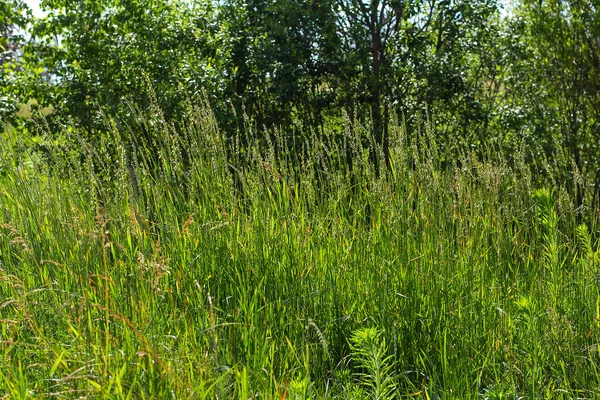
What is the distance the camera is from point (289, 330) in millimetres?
2980

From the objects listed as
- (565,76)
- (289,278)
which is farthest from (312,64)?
(289,278)

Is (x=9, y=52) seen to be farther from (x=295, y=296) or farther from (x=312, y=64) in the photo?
(x=295, y=296)

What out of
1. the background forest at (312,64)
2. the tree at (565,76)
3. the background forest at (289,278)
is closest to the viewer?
the background forest at (289,278)

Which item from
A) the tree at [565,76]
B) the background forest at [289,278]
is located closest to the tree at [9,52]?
the background forest at [289,278]

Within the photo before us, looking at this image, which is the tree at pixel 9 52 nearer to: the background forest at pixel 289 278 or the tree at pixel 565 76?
the background forest at pixel 289 278

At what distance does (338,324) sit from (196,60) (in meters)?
5.07

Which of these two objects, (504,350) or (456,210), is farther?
(456,210)

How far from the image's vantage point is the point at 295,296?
124 inches

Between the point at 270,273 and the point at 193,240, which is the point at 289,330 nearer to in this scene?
the point at 270,273

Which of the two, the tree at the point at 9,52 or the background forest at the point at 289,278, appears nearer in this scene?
the background forest at the point at 289,278

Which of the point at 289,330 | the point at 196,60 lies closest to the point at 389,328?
the point at 289,330

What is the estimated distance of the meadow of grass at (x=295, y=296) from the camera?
100 inches

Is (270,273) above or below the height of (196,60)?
below

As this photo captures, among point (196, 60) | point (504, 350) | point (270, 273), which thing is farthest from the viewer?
point (196, 60)
